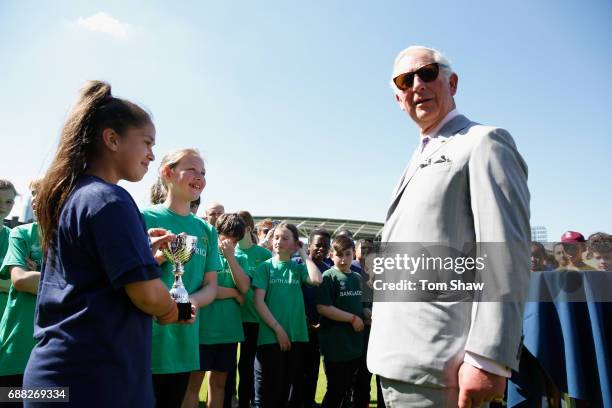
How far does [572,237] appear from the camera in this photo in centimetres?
552

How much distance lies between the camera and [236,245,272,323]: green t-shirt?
15.8 feet

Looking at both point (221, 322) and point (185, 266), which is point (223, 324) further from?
point (185, 266)

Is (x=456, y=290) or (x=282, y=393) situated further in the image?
(x=282, y=393)

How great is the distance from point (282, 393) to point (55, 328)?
3238 millimetres

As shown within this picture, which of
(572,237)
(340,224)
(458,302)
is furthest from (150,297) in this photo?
(340,224)

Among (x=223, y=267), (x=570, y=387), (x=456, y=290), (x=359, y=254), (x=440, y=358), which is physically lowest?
(x=570, y=387)

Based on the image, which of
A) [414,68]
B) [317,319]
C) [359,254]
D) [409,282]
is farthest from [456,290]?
[359,254]

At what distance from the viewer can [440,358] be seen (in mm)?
1619

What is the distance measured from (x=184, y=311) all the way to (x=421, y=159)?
1.27 meters

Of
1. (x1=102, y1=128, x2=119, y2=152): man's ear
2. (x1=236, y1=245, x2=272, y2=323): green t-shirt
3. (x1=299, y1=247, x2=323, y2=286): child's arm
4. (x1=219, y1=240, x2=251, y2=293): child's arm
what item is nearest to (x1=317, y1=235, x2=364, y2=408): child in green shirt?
(x1=299, y1=247, x2=323, y2=286): child's arm

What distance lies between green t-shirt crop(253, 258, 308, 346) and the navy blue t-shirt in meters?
3.07

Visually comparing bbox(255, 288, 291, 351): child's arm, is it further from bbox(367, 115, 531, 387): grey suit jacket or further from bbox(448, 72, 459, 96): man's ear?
bbox(448, 72, 459, 96): man's ear

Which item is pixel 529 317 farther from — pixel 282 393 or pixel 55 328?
pixel 55 328

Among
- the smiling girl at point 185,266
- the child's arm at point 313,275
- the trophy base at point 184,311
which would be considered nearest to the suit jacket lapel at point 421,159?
the trophy base at point 184,311
